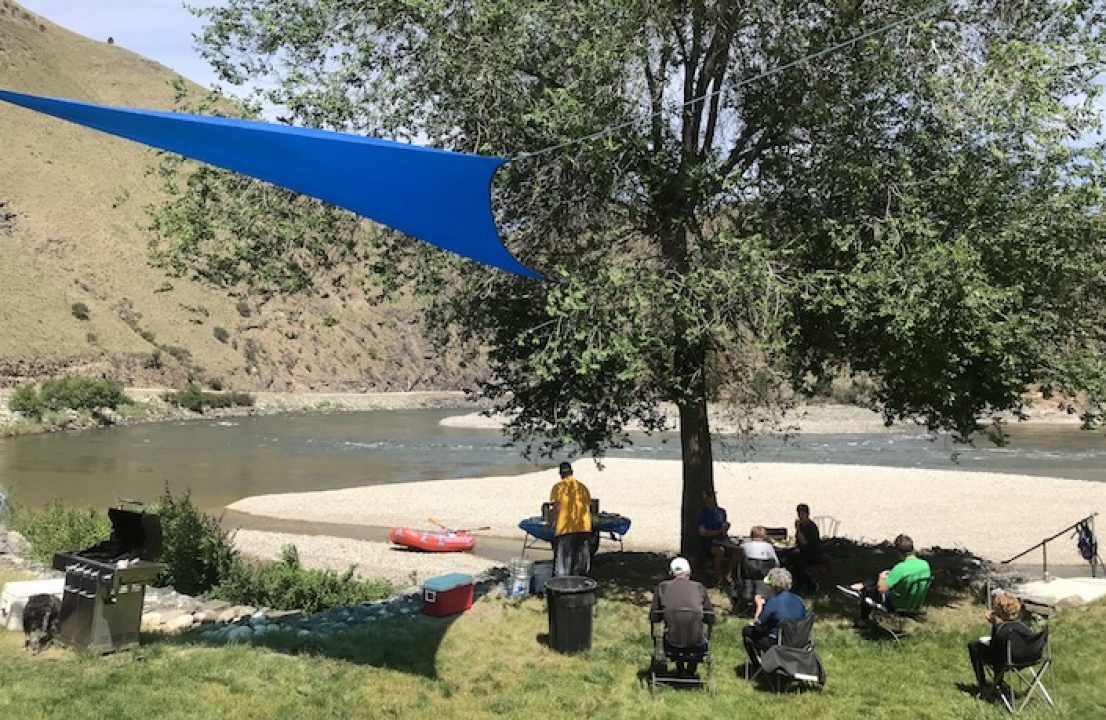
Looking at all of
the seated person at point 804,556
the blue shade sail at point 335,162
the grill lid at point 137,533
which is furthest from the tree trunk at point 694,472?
the grill lid at point 137,533

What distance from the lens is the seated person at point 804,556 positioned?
934 centimetres

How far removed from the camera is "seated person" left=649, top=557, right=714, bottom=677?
6.33 m

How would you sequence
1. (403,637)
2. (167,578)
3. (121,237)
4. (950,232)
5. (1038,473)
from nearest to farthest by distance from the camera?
(403,637), (950,232), (167,578), (1038,473), (121,237)

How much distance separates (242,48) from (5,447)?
123ft

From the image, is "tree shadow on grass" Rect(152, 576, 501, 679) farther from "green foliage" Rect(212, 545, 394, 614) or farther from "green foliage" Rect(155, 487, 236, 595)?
"green foliage" Rect(155, 487, 236, 595)

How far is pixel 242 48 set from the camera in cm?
955

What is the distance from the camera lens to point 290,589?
10.6 m

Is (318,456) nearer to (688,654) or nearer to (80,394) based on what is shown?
(80,394)

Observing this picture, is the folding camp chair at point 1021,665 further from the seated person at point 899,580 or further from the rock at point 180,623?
the rock at point 180,623

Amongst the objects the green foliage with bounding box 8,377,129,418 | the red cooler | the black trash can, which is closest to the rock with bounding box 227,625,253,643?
the red cooler

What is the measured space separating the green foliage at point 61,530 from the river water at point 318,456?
37.3 feet

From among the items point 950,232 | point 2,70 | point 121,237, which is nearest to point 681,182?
point 950,232

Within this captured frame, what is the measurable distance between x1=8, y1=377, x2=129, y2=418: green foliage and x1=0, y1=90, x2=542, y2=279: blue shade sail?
162 feet

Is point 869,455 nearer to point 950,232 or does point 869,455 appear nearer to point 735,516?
point 735,516
